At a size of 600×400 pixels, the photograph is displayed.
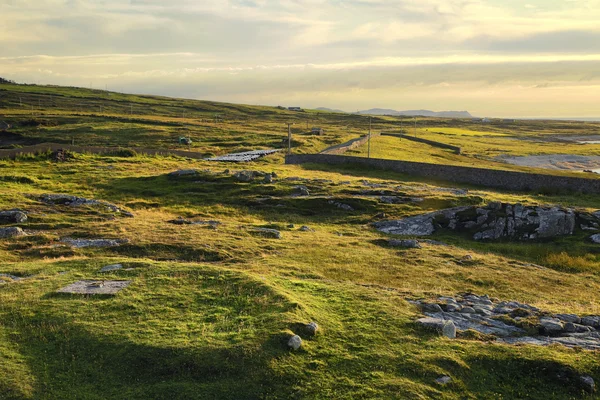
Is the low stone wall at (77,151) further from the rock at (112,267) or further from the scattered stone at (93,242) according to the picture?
the rock at (112,267)

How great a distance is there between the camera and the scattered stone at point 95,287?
18.1 m

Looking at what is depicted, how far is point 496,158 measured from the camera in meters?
105

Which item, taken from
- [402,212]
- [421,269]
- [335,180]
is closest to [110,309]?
[421,269]

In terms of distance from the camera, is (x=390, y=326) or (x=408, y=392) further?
(x=390, y=326)

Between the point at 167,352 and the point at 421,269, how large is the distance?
16567 millimetres

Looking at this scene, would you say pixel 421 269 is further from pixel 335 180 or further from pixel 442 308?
pixel 335 180

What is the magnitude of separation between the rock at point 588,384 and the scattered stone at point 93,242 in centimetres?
2359

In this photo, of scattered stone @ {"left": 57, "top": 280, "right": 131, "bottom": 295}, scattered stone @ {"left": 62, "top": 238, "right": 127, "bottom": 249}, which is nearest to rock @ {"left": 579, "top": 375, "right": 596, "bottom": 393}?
scattered stone @ {"left": 57, "top": 280, "right": 131, "bottom": 295}

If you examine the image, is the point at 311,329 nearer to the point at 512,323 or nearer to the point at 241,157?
the point at 512,323

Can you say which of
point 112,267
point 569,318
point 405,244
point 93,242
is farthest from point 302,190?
point 569,318

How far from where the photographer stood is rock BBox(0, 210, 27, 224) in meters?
31.7

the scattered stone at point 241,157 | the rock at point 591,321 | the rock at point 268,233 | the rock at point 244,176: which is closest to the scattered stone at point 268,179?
the rock at point 244,176

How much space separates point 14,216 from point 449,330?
97.5ft

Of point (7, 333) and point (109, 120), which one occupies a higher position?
point (109, 120)
